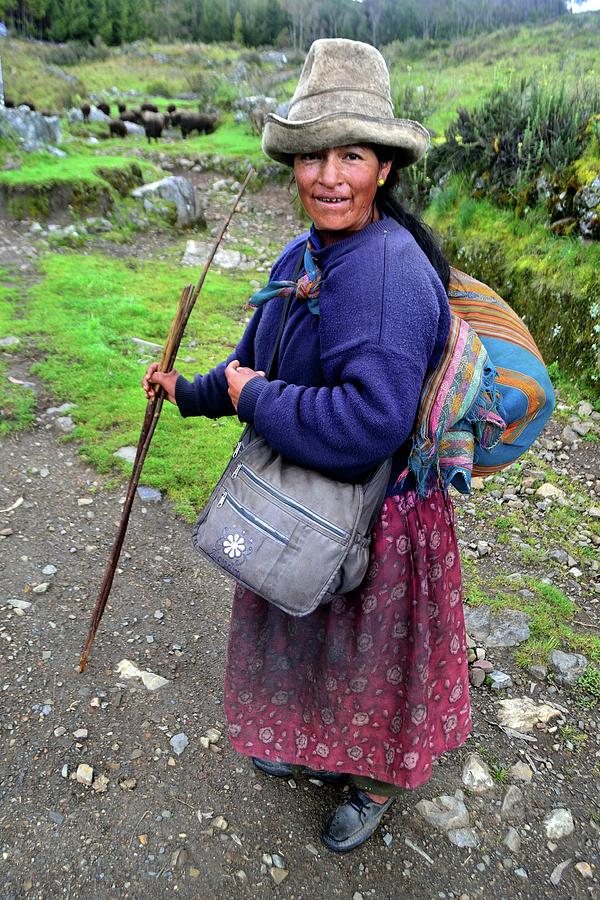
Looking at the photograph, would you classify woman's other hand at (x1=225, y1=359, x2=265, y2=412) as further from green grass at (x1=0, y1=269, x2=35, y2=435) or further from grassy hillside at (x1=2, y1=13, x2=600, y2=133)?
grassy hillside at (x1=2, y1=13, x2=600, y2=133)

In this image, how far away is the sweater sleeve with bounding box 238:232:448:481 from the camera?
4.36ft

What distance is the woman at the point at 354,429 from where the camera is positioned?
1.37 meters

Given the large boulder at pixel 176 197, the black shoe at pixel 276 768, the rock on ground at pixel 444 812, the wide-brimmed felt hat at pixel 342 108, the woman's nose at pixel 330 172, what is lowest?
the rock on ground at pixel 444 812

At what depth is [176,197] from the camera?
339 inches

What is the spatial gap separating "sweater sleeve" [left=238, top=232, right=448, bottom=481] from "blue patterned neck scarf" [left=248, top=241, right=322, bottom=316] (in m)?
0.08

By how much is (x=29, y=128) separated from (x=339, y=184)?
9816mm

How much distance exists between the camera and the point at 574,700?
2.67 metres

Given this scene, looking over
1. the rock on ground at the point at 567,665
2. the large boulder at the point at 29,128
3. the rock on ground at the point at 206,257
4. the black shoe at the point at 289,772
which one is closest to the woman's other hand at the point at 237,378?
the black shoe at the point at 289,772

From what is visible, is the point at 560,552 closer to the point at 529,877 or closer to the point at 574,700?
the point at 574,700

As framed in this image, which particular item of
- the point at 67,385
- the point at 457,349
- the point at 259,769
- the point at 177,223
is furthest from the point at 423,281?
the point at 177,223

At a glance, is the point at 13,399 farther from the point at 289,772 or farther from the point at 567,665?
the point at 567,665

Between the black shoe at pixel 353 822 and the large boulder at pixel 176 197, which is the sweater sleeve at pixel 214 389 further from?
the large boulder at pixel 176 197

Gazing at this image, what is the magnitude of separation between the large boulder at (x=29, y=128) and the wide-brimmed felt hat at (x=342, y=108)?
9107mm

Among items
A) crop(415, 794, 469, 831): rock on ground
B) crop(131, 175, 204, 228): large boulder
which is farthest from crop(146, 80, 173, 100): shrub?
crop(415, 794, 469, 831): rock on ground
